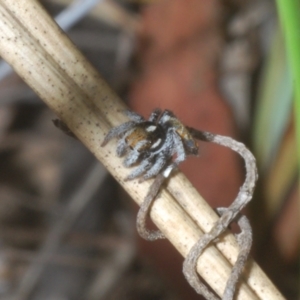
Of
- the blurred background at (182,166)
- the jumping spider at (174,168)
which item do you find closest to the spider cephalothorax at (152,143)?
the jumping spider at (174,168)

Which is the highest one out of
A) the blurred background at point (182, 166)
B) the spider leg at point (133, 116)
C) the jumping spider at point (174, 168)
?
the blurred background at point (182, 166)

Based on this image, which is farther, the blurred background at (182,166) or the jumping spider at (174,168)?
the blurred background at (182,166)

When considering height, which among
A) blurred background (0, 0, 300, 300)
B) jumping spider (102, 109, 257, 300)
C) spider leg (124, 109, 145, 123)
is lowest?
jumping spider (102, 109, 257, 300)

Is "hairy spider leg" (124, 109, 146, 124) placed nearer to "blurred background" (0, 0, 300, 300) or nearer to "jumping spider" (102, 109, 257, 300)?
"jumping spider" (102, 109, 257, 300)

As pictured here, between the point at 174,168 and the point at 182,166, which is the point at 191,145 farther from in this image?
the point at 182,166

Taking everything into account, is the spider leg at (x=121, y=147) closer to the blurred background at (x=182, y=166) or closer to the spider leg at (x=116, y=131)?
the spider leg at (x=116, y=131)

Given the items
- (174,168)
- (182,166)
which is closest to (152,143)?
(174,168)

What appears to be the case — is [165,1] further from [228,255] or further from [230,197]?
[228,255]

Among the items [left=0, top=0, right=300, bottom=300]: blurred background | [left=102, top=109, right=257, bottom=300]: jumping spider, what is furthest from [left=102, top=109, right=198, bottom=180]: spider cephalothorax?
[left=0, top=0, right=300, bottom=300]: blurred background
